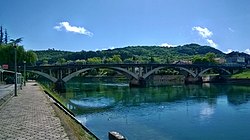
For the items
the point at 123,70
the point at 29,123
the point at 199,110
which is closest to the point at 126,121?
the point at 199,110

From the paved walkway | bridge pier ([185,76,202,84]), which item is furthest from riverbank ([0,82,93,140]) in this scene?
bridge pier ([185,76,202,84])

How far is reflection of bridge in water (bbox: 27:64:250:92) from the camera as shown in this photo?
206 feet

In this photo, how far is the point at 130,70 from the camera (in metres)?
81.7

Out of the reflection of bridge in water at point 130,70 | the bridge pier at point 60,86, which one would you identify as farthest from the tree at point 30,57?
the bridge pier at point 60,86

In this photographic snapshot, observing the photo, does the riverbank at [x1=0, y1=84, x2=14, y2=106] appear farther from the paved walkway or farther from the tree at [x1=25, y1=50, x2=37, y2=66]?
the tree at [x1=25, y1=50, x2=37, y2=66]

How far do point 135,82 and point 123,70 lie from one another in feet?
17.6

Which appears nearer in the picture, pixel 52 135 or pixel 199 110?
pixel 52 135

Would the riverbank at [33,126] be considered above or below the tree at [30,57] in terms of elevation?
below

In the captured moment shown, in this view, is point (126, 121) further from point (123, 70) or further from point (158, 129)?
point (123, 70)

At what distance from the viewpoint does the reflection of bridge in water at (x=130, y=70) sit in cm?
6281

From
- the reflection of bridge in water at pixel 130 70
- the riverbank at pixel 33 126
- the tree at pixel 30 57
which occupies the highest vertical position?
the tree at pixel 30 57

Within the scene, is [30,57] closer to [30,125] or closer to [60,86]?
[60,86]

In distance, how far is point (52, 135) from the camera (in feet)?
33.5

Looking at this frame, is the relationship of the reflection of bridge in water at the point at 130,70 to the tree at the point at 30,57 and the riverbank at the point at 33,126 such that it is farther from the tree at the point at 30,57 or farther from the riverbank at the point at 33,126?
the riverbank at the point at 33,126
